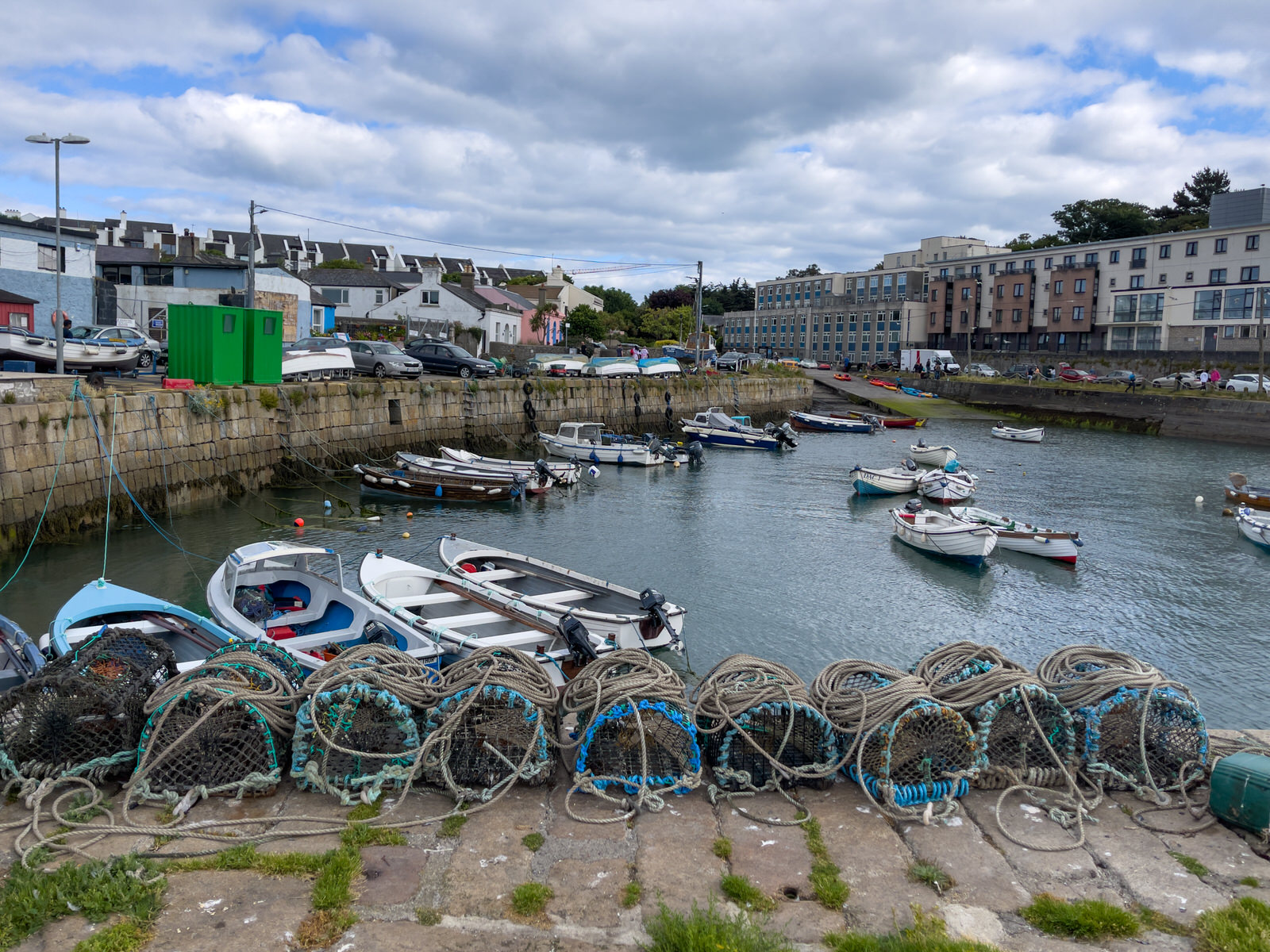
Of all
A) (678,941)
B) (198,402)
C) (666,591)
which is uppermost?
(198,402)

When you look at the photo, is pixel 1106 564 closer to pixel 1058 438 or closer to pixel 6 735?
pixel 6 735

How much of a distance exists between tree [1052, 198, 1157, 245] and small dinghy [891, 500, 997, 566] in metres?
82.6

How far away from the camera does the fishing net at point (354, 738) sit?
6.57 meters

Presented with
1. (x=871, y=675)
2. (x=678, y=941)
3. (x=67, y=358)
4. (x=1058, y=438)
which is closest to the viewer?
(x=678, y=941)

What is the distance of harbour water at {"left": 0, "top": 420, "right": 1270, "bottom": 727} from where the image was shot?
1532 centimetres

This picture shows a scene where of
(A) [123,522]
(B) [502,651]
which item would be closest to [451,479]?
(A) [123,522]

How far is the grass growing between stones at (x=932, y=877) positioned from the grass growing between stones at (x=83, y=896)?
4.61 m

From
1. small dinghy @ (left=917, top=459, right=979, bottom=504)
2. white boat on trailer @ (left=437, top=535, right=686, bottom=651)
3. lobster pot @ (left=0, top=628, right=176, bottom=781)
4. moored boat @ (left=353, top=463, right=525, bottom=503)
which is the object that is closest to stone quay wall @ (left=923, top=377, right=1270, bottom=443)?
small dinghy @ (left=917, top=459, right=979, bottom=504)

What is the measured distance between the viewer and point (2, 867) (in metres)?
5.51

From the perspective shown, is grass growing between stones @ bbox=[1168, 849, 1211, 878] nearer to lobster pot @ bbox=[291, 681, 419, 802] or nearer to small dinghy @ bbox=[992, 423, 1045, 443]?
lobster pot @ bbox=[291, 681, 419, 802]

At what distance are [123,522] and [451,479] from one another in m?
9.20

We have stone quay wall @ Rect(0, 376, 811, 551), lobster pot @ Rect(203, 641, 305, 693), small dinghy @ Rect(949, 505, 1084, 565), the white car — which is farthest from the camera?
the white car

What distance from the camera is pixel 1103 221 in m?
97.5

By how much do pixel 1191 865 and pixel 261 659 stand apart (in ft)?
23.1
